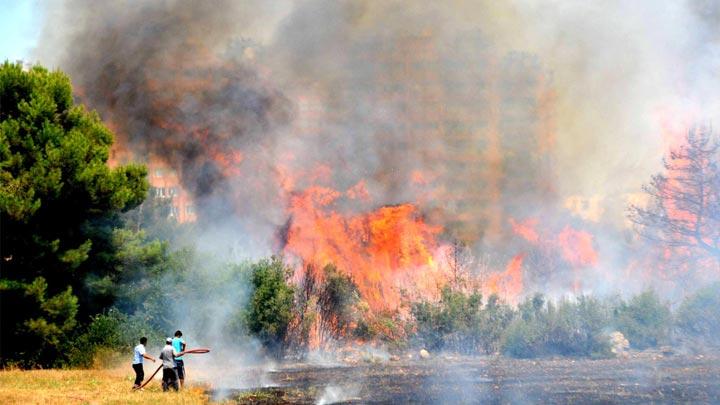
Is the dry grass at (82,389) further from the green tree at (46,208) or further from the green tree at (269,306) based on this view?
the green tree at (269,306)

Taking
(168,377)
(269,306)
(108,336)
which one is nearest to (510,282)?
(269,306)

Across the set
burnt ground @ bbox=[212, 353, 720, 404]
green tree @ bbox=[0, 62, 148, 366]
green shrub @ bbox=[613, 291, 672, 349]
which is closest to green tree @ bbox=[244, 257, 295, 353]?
burnt ground @ bbox=[212, 353, 720, 404]

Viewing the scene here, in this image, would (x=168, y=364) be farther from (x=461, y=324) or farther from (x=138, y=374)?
(x=461, y=324)

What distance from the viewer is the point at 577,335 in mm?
44812

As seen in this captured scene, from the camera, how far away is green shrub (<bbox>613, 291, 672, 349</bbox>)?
46.4m

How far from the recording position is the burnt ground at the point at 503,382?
1111 inches

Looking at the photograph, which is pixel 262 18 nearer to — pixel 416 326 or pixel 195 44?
pixel 195 44

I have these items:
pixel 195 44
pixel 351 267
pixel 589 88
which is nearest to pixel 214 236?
pixel 351 267

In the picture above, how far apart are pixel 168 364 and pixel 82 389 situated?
3654 mm

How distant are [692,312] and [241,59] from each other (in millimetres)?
36117

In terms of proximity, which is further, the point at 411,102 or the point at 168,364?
the point at 411,102

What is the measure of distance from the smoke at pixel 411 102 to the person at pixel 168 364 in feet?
92.6

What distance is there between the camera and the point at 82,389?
96.3 feet

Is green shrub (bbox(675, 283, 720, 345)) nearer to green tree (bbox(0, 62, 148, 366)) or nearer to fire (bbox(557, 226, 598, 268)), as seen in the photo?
fire (bbox(557, 226, 598, 268))
